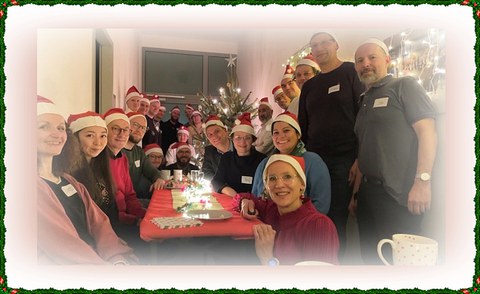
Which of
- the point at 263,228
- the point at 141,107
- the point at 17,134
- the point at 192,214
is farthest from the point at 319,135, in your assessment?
the point at 17,134

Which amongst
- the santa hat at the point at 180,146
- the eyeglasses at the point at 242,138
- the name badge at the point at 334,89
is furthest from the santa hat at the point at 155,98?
the name badge at the point at 334,89

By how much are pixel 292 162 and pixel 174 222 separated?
0.47 meters

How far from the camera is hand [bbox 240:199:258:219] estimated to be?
4.22 ft

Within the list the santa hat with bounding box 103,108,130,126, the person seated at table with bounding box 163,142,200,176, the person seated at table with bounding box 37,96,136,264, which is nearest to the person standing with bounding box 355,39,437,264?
the person seated at table with bounding box 163,142,200,176

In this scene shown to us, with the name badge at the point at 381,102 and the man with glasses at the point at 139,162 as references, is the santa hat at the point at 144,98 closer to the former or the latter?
the man with glasses at the point at 139,162

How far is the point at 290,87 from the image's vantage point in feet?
4.78

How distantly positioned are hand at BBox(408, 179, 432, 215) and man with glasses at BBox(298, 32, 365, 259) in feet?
0.70

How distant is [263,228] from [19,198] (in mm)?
862

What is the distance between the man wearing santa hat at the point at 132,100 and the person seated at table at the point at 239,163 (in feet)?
1.38

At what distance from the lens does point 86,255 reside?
3.97 ft

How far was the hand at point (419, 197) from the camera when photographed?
1217 mm

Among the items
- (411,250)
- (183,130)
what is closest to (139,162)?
(183,130)

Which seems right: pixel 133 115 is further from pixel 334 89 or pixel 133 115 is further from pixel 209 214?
pixel 334 89

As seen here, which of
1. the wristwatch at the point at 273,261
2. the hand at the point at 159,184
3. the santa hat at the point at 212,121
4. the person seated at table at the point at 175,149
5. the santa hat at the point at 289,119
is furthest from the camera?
the hand at the point at 159,184
